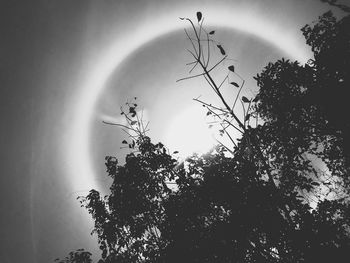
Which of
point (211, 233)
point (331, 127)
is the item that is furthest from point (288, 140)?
point (211, 233)

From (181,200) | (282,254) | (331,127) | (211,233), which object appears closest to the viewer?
(282,254)

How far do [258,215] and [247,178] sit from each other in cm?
97

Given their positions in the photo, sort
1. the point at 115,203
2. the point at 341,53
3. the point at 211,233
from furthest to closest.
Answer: the point at 341,53 → the point at 115,203 → the point at 211,233

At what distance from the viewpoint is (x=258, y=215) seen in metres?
6.74

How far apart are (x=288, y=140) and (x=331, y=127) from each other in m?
2.70

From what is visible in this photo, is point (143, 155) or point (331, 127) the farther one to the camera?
point (331, 127)

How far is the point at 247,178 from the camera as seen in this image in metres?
7.08

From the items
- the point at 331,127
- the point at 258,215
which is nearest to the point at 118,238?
the point at 258,215

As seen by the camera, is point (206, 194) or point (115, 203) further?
point (115, 203)

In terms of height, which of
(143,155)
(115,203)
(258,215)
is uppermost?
(143,155)

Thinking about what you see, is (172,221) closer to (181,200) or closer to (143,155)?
(181,200)

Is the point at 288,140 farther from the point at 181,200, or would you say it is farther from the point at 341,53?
the point at 181,200

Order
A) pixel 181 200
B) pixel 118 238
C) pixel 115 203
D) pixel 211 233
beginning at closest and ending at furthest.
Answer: pixel 211 233, pixel 181 200, pixel 115 203, pixel 118 238

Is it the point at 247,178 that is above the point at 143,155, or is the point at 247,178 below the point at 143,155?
below
